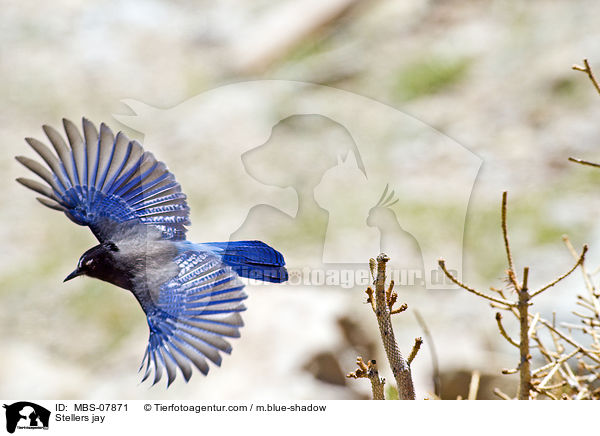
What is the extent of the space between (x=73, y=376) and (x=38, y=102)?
953 millimetres

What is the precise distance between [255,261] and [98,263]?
11cm

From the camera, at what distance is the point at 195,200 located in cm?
158

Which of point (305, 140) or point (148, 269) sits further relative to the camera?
point (305, 140)

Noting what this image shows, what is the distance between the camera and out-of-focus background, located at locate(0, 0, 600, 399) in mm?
1247

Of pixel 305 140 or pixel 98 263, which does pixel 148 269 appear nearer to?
pixel 98 263

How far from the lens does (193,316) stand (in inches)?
19.1

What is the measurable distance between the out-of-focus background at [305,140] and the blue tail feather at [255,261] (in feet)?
1.61

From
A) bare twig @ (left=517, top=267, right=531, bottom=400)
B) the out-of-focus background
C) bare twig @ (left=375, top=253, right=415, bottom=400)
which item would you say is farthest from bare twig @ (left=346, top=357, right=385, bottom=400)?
the out-of-focus background

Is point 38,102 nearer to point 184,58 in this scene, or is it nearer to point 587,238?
point 184,58

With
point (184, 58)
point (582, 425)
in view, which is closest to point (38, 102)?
point (184, 58)

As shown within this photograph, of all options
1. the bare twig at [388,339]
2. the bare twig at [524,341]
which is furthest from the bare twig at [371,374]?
the bare twig at [524,341]

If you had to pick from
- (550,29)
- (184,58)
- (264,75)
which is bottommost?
(264,75)

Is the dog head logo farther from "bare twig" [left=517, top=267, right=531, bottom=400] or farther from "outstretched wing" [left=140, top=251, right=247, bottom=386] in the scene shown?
"bare twig" [left=517, top=267, right=531, bottom=400]

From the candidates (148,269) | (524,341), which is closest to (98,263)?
(148,269)
